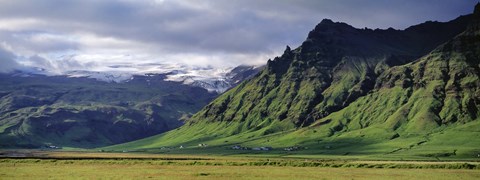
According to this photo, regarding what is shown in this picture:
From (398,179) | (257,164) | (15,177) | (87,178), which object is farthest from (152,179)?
(257,164)

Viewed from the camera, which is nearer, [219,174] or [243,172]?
[219,174]

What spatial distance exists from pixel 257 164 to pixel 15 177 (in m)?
84.4

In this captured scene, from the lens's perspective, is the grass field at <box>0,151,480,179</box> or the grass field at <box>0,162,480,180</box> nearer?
the grass field at <box>0,162,480,180</box>

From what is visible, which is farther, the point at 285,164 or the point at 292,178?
the point at 285,164

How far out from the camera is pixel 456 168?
157 metres

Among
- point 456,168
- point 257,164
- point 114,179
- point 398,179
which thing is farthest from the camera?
point 257,164

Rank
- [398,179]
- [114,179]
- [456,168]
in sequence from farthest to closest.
→ [456,168] < [398,179] < [114,179]

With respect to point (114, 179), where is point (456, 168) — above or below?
below

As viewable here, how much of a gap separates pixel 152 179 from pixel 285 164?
77775 millimetres

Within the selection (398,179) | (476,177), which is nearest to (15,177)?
(398,179)

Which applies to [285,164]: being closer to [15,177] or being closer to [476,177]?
[476,177]

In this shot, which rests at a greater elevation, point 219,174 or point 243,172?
point 219,174

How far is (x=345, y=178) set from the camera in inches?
4567

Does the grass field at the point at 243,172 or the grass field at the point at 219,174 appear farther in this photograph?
the grass field at the point at 243,172
